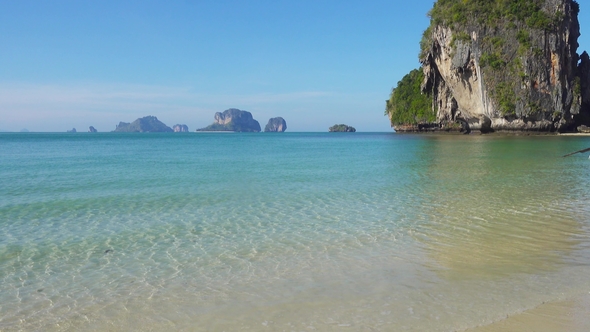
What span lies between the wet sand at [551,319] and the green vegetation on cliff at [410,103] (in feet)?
229

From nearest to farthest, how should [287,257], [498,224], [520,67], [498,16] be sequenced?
[287,257] → [498,224] → [520,67] → [498,16]

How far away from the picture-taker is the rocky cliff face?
48312 millimetres

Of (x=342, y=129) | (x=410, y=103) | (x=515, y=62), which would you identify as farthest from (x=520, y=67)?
(x=342, y=129)

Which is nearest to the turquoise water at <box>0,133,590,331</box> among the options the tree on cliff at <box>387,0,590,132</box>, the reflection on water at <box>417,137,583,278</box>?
the reflection on water at <box>417,137,583,278</box>

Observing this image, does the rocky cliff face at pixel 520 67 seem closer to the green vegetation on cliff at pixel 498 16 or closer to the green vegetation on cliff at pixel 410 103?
the green vegetation on cliff at pixel 498 16

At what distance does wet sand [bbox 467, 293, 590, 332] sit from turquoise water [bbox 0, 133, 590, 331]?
0.13 metres

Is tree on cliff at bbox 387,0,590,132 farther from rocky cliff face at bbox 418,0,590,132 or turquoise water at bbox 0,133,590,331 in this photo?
turquoise water at bbox 0,133,590,331

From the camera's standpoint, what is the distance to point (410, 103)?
3238 inches

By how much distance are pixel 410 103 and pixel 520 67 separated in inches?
1325

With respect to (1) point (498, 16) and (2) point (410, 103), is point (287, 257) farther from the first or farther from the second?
(2) point (410, 103)

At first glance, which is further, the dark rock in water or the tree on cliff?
the dark rock in water

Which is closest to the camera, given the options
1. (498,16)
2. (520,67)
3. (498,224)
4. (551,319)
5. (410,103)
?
(551,319)

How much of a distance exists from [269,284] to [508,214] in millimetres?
5486

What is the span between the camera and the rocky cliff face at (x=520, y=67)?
1902 inches
